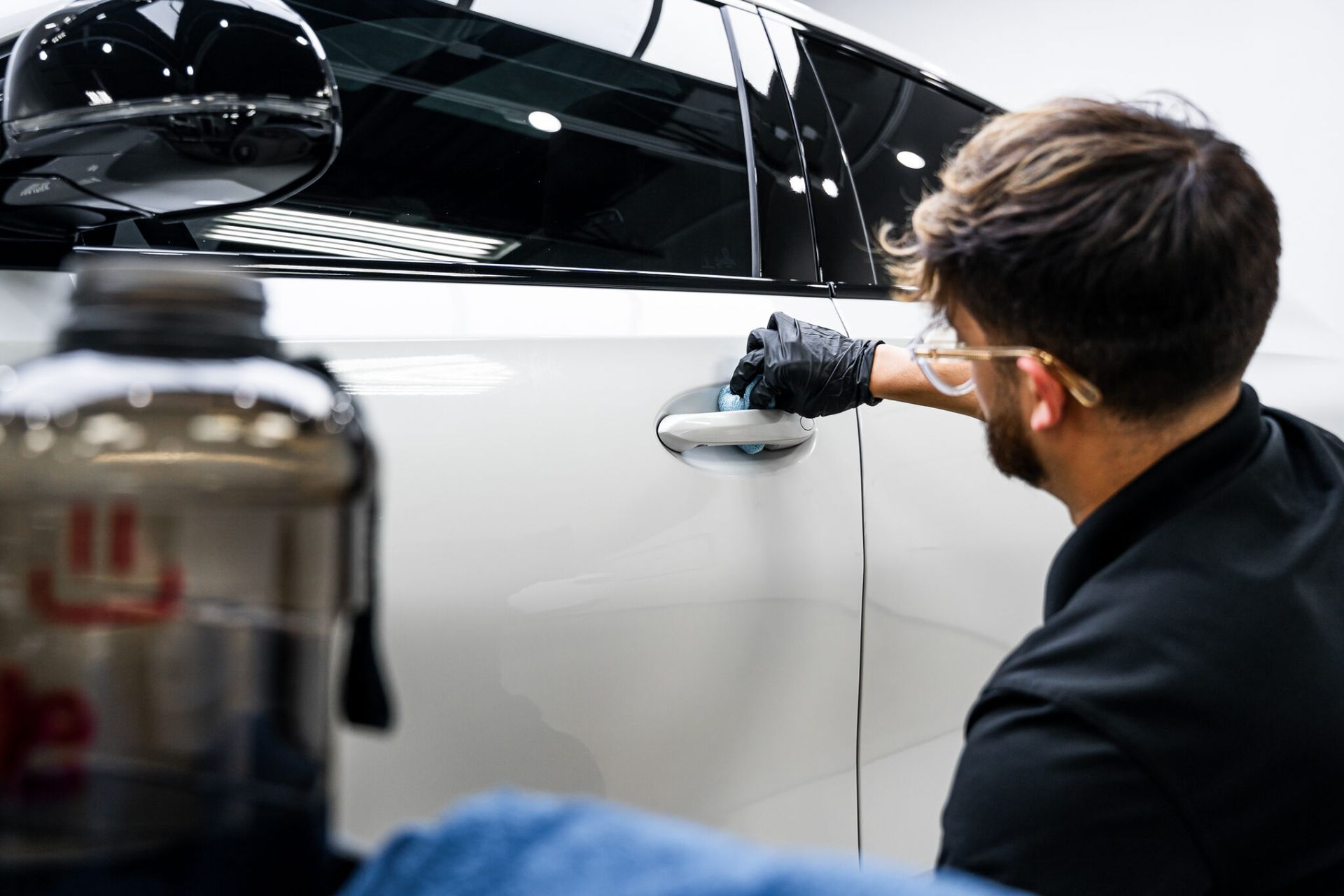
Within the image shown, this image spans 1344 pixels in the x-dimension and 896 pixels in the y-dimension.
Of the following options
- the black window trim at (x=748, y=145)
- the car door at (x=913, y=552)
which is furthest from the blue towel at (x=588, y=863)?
the black window trim at (x=748, y=145)

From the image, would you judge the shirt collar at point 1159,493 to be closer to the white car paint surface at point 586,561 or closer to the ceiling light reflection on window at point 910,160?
the white car paint surface at point 586,561

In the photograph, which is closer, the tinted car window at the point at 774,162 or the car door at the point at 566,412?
the car door at the point at 566,412

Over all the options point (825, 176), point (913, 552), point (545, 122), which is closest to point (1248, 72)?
point (825, 176)

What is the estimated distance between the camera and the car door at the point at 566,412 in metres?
1.05

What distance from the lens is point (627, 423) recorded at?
3.92 feet

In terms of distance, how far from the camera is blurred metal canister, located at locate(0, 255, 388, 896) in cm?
36

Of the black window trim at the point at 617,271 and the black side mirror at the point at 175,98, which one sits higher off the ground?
the black side mirror at the point at 175,98

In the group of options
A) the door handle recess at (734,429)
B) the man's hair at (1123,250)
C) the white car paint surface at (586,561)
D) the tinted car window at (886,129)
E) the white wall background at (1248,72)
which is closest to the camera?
the man's hair at (1123,250)

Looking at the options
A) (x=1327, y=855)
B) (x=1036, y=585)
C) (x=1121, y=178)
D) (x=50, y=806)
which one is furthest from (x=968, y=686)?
(x=50, y=806)

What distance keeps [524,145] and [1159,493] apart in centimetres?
80

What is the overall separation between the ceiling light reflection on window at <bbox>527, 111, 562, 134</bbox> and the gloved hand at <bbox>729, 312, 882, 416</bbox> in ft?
1.13

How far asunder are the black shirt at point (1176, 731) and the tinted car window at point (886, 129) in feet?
2.58

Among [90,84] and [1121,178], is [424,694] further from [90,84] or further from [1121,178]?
[1121,178]

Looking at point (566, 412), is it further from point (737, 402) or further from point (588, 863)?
point (588, 863)
